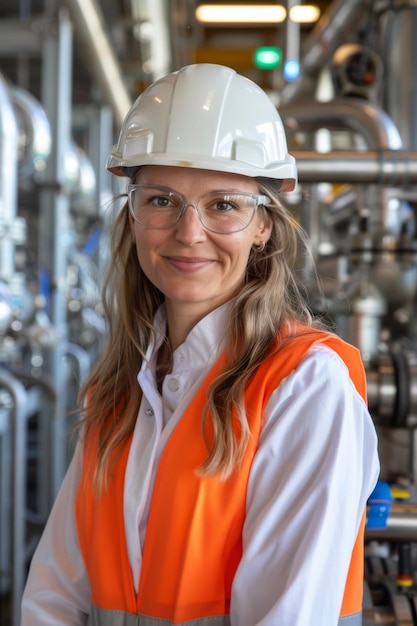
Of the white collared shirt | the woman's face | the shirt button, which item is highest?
the woman's face

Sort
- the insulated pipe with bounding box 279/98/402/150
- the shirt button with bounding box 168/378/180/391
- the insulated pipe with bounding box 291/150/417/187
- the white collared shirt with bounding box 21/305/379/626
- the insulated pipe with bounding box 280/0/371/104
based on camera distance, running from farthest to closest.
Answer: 1. the insulated pipe with bounding box 280/0/371/104
2. the insulated pipe with bounding box 279/98/402/150
3. the insulated pipe with bounding box 291/150/417/187
4. the shirt button with bounding box 168/378/180/391
5. the white collared shirt with bounding box 21/305/379/626

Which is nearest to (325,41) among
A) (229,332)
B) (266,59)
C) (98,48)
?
(98,48)

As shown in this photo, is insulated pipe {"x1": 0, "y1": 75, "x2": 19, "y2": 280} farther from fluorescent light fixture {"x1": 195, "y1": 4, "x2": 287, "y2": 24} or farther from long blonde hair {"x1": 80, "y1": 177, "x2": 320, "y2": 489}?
fluorescent light fixture {"x1": 195, "y1": 4, "x2": 287, "y2": 24}

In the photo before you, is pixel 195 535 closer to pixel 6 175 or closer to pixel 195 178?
pixel 195 178

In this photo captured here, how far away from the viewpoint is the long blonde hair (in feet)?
3.47

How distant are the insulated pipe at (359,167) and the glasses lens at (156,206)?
0.38 m

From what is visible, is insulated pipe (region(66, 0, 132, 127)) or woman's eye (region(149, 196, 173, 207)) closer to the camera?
woman's eye (region(149, 196, 173, 207))

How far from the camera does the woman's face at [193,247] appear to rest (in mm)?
1106

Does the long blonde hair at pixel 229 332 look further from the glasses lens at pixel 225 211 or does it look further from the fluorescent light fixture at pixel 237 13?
the fluorescent light fixture at pixel 237 13

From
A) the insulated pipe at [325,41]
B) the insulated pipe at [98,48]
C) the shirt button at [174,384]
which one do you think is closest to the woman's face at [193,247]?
the shirt button at [174,384]

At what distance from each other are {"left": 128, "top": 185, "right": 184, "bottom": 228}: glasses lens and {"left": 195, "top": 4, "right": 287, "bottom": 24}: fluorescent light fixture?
335 centimetres

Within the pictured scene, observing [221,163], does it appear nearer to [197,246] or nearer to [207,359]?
[197,246]

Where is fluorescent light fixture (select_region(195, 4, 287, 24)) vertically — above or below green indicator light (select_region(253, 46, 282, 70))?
above

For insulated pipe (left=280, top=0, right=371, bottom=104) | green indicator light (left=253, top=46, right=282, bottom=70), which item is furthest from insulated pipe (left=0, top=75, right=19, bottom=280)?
green indicator light (left=253, top=46, right=282, bottom=70)
